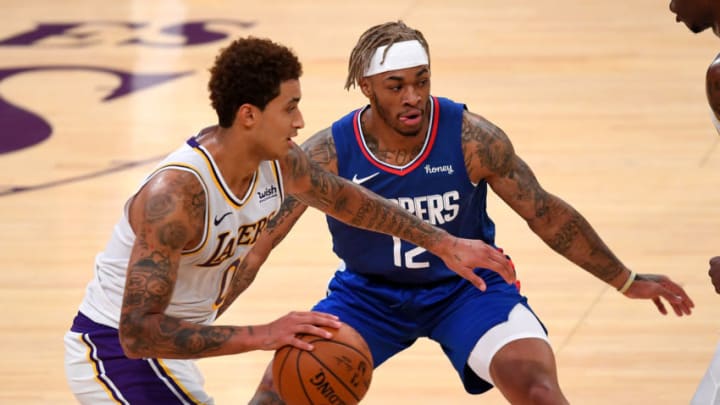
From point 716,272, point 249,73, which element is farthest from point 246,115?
point 716,272

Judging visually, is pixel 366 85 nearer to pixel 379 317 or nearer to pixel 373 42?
pixel 373 42

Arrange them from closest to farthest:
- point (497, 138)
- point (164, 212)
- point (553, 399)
Result: point (164, 212) < point (553, 399) < point (497, 138)

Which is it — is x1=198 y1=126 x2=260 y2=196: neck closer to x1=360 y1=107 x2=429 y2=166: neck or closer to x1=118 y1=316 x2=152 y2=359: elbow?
x1=118 y1=316 x2=152 y2=359: elbow

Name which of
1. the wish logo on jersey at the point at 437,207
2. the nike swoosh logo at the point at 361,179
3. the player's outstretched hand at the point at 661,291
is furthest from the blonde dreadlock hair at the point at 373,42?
the player's outstretched hand at the point at 661,291

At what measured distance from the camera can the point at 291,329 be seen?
12.5 ft

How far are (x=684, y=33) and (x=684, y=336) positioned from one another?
6246mm

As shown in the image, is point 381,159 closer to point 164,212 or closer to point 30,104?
point 164,212

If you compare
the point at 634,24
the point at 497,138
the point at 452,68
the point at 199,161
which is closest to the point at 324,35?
the point at 452,68

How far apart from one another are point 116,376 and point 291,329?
0.68 metres

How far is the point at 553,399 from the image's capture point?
4.37 metres

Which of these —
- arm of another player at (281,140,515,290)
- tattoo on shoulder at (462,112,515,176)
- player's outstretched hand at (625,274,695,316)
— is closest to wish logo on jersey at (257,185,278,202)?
arm of another player at (281,140,515,290)

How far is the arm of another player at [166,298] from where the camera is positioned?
371 cm

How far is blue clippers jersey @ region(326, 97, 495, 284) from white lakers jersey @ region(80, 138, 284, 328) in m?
0.69

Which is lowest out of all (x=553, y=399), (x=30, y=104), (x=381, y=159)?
(x=30, y=104)
